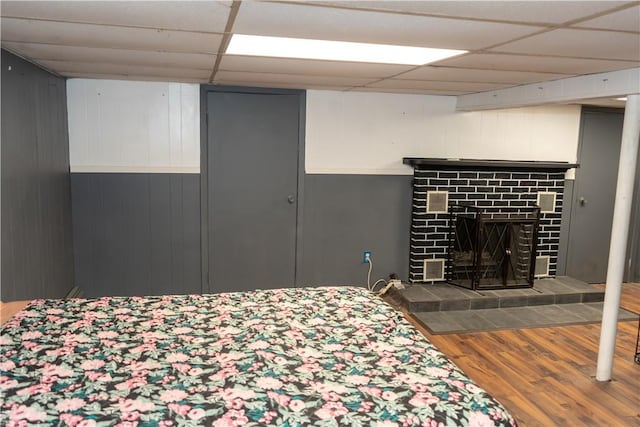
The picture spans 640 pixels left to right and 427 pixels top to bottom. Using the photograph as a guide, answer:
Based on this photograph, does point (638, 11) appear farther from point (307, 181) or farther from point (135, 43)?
point (307, 181)

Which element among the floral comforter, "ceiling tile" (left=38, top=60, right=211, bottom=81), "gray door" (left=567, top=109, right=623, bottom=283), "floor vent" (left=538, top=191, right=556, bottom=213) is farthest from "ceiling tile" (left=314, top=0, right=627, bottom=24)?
"gray door" (left=567, top=109, right=623, bottom=283)

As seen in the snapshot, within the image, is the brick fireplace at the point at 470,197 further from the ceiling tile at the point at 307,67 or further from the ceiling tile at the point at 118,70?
the ceiling tile at the point at 118,70

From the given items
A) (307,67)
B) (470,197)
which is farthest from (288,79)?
(470,197)

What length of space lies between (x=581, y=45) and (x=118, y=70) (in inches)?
122

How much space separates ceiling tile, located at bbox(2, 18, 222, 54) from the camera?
226 centimetres

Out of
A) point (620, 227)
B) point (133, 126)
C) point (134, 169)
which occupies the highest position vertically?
point (133, 126)

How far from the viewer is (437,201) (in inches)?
194

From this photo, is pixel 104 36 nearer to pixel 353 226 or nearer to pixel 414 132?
pixel 353 226

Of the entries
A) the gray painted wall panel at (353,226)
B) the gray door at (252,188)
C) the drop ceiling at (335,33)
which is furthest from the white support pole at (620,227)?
the gray door at (252,188)

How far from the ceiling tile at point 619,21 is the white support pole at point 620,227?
3.80ft

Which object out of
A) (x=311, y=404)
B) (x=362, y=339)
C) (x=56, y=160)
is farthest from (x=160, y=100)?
(x=311, y=404)

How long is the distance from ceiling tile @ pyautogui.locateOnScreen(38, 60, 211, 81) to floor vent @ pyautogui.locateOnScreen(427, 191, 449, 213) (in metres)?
2.45

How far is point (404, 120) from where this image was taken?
4.88 meters

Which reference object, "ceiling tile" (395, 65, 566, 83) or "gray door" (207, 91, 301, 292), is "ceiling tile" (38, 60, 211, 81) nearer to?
"gray door" (207, 91, 301, 292)
